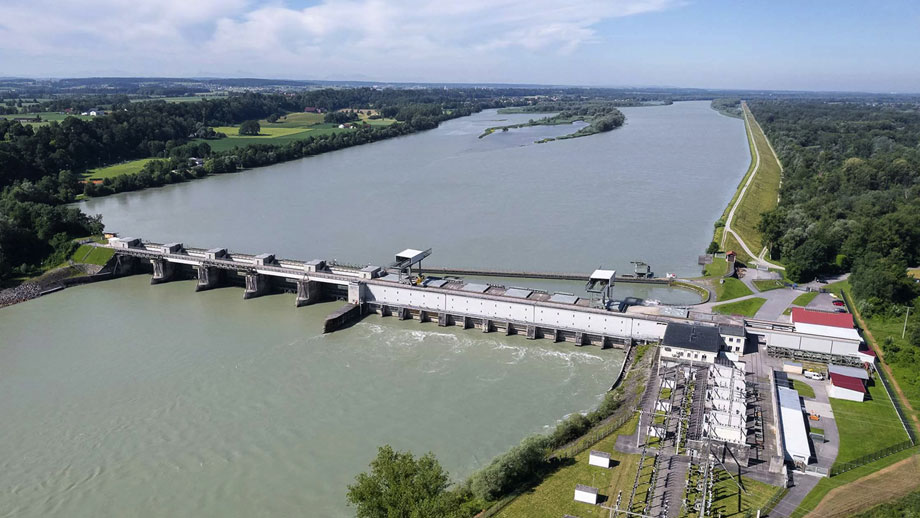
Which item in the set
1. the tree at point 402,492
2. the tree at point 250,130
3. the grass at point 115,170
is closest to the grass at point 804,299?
the tree at point 402,492

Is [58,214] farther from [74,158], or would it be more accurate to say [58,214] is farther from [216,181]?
[74,158]

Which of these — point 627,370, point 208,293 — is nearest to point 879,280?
point 627,370

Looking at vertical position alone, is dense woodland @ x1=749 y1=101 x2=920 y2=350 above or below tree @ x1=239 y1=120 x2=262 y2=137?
below

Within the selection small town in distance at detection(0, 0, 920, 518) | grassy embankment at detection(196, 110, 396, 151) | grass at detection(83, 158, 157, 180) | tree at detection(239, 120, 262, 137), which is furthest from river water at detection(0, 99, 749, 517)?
tree at detection(239, 120, 262, 137)

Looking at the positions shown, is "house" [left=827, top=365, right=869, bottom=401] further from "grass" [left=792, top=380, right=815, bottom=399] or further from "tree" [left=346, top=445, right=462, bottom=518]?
"tree" [left=346, top=445, right=462, bottom=518]

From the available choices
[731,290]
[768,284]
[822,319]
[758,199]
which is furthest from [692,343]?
[758,199]

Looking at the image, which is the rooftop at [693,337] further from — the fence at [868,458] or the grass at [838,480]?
the grass at [838,480]
